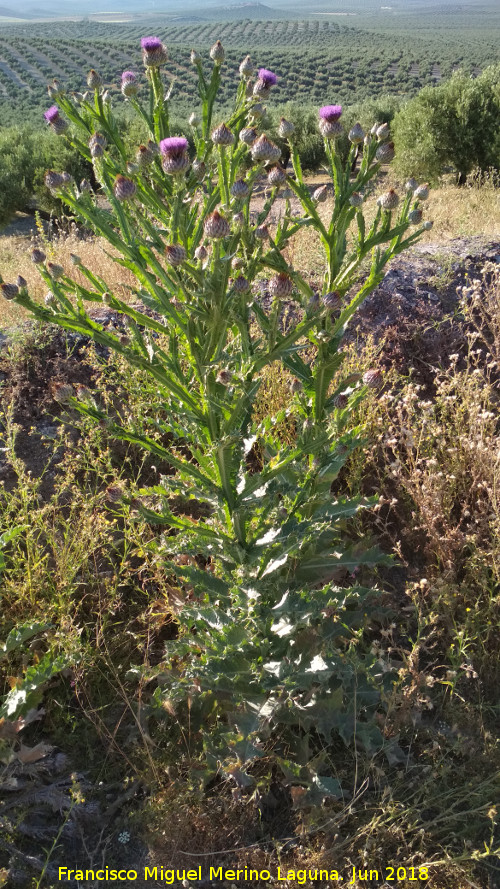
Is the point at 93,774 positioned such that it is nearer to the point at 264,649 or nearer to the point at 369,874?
the point at 264,649

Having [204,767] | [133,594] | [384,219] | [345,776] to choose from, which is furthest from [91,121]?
[345,776]

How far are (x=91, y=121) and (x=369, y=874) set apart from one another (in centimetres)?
242

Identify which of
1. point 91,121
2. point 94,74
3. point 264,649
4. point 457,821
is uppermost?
point 94,74

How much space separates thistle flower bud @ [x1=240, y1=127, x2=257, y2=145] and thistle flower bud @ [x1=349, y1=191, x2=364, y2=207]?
0.34 metres

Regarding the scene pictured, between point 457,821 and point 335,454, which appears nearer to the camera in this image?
point 457,821

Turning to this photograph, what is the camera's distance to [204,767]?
205cm

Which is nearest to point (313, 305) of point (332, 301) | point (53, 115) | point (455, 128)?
point (332, 301)

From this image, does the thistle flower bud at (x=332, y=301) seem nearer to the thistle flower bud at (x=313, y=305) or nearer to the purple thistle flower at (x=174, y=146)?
the thistle flower bud at (x=313, y=305)

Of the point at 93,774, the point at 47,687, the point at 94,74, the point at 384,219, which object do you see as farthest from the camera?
the point at 47,687

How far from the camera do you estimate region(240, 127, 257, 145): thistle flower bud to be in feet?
5.63

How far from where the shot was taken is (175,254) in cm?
142

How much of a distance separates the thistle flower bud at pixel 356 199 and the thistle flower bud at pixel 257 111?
1.17 feet

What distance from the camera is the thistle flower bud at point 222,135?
153 cm

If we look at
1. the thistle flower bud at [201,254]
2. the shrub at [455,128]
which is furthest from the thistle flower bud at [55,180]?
the shrub at [455,128]
